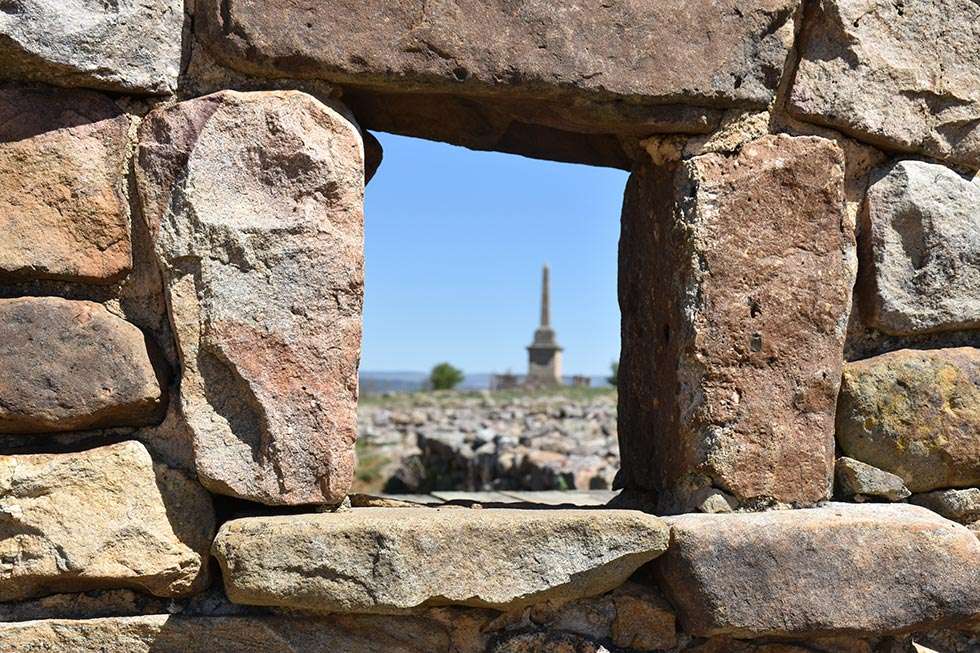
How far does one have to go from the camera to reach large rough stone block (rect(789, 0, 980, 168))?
2.28 m

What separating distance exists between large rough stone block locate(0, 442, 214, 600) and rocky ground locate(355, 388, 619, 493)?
4397mm

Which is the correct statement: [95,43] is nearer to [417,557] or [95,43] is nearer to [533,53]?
[533,53]

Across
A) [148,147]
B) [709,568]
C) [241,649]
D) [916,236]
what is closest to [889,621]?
[709,568]

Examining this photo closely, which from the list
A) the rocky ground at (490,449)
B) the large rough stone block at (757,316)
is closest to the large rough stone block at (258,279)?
the large rough stone block at (757,316)

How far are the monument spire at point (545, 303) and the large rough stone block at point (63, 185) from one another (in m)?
26.5

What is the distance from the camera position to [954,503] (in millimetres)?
2367

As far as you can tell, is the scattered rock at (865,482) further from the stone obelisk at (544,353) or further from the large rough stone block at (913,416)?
the stone obelisk at (544,353)

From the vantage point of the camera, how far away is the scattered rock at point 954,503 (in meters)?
2.37

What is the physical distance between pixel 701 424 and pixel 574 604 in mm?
492

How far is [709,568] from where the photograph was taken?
2.01 meters

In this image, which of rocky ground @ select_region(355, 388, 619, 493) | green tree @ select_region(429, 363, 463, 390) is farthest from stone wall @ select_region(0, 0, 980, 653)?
green tree @ select_region(429, 363, 463, 390)

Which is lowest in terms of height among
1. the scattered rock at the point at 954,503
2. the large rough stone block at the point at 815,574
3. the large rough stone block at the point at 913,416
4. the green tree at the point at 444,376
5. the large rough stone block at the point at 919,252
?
the green tree at the point at 444,376

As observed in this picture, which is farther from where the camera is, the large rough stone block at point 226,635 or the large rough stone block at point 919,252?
the large rough stone block at point 919,252

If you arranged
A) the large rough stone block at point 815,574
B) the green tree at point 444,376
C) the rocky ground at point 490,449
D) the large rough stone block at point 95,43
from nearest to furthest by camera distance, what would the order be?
1. the large rough stone block at point 95,43
2. the large rough stone block at point 815,574
3. the rocky ground at point 490,449
4. the green tree at point 444,376
